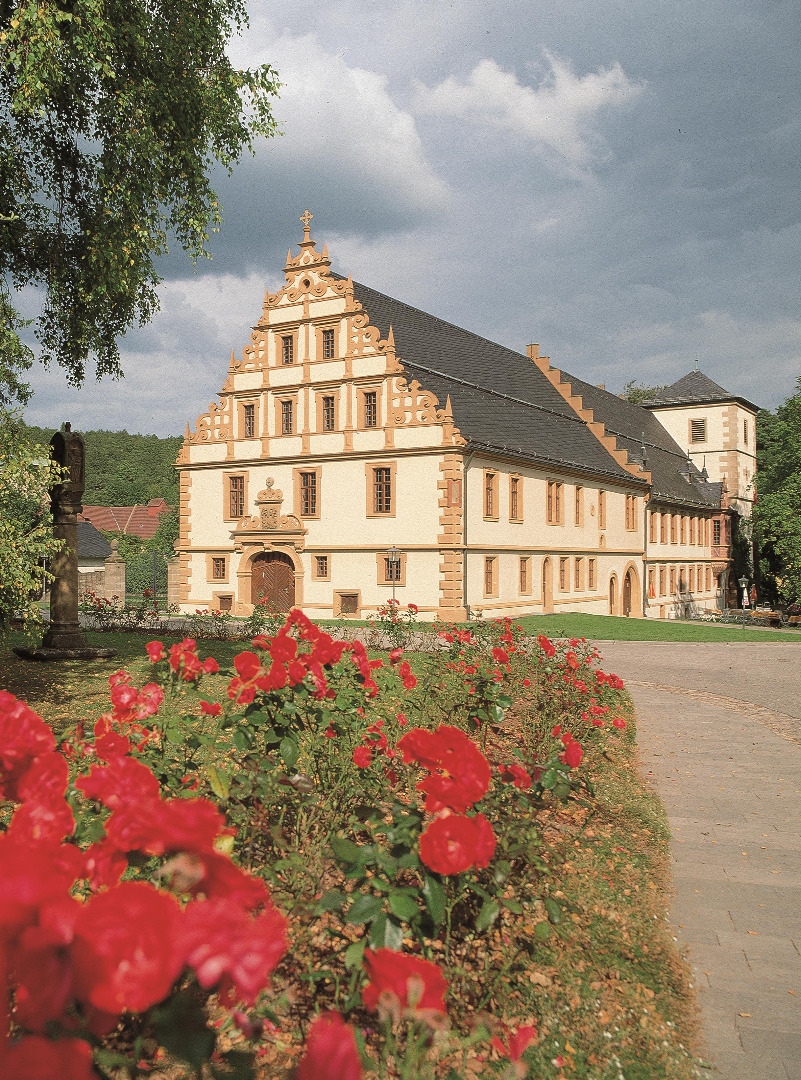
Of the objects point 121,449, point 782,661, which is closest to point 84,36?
point 782,661

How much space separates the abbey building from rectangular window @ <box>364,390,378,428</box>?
0.05 m

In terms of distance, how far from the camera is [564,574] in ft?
115

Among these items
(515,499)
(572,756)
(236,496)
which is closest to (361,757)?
(572,756)

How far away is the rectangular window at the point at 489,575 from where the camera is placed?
29.2 metres

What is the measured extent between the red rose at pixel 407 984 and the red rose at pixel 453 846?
30.7 inches

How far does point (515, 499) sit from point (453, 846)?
2911 cm

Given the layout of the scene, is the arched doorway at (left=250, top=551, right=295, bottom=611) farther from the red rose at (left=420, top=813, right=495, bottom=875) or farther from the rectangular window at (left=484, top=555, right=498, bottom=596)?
the red rose at (left=420, top=813, right=495, bottom=875)

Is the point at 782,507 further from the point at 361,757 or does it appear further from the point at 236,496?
the point at 361,757

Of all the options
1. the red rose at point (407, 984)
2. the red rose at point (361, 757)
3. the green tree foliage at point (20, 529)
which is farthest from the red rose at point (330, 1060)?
the green tree foliage at point (20, 529)

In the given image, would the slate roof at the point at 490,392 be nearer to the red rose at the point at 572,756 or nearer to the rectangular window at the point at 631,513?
the rectangular window at the point at 631,513

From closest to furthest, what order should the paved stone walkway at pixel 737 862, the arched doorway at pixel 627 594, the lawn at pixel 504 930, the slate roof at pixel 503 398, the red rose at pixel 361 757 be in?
the lawn at pixel 504 930
the paved stone walkway at pixel 737 862
the red rose at pixel 361 757
the slate roof at pixel 503 398
the arched doorway at pixel 627 594

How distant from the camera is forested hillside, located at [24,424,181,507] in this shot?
106 metres

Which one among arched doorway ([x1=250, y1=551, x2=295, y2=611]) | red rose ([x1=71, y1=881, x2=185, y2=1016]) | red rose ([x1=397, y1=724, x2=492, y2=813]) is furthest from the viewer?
arched doorway ([x1=250, y1=551, x2=295, y2=611])

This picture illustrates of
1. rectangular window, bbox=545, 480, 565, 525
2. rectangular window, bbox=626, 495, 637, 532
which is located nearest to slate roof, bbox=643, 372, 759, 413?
rectangular window, bbox=626, 495, 637, 532
